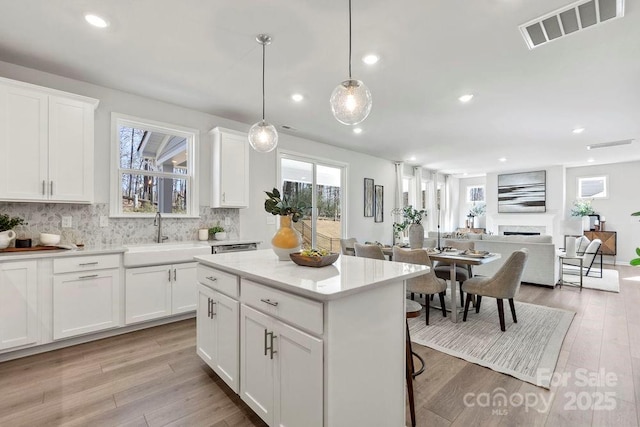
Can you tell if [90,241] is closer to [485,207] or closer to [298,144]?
[298,144]

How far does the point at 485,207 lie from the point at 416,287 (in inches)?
316

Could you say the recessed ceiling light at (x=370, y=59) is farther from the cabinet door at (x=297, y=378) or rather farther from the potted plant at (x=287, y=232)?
→ the cabinet door at (x=297, y=378)

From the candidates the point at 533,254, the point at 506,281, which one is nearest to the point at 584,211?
the point at 533,254

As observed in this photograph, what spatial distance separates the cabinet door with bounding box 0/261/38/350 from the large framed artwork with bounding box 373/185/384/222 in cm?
588

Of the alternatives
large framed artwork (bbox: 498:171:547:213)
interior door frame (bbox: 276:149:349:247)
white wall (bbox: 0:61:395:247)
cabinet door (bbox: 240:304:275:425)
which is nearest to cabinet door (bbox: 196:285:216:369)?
cabinet door (bbox: 240:304:275:425)

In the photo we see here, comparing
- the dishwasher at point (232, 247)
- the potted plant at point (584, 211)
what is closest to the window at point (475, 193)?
the potted plant at point (584, 211)

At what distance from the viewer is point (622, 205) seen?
7758mm

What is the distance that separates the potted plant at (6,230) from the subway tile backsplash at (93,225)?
18 centimetres

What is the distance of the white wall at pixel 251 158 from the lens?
129 inches

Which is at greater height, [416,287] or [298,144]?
[298,144]

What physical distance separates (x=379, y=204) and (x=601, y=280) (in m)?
4.46

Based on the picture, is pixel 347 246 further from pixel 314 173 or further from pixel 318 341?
pixel 318 341

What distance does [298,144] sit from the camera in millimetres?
5402

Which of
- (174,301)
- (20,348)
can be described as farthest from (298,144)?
(20,348)
